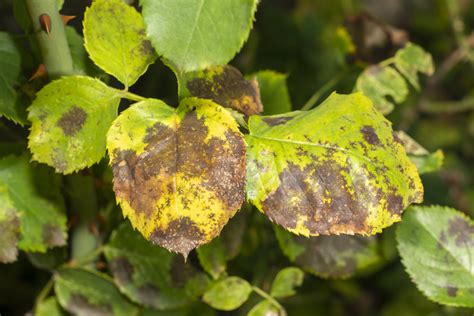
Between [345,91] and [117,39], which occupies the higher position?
[117,39]

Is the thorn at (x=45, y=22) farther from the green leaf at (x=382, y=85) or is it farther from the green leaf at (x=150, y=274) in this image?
the green leaf at (x=382, y=85)

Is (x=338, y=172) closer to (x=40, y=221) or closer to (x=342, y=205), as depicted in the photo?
(x=342, y=205)

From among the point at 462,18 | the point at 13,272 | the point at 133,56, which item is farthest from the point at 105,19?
the point at 462,18

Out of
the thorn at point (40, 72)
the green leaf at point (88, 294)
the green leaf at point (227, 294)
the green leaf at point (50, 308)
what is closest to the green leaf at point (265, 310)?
the green leaf at point (227, 294)

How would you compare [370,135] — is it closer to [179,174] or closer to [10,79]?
[179,174]

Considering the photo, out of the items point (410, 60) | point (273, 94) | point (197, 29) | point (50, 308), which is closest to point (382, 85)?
point (410, 60)

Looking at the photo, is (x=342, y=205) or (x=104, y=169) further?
(x=104, y=169)
